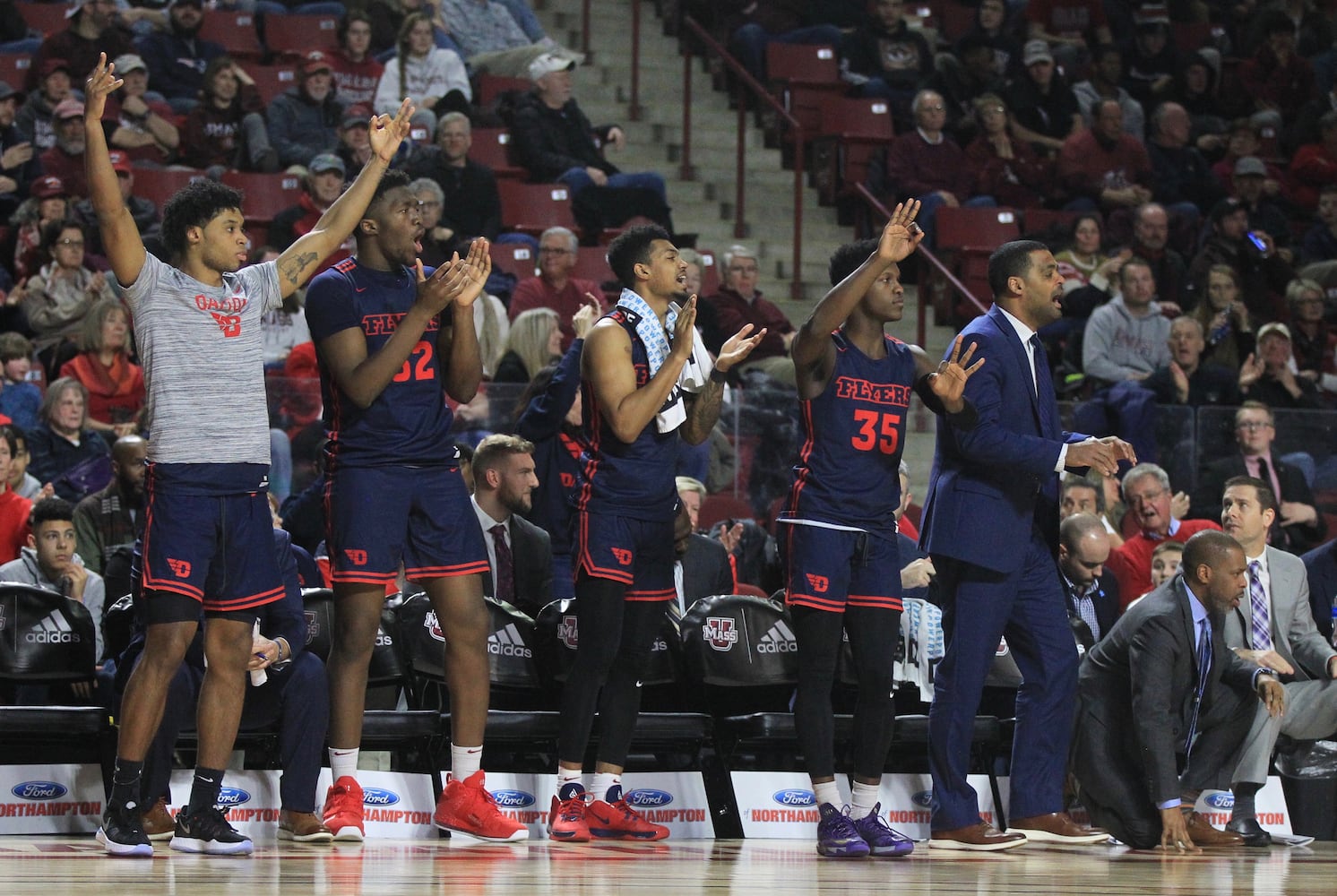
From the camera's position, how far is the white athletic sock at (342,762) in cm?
555

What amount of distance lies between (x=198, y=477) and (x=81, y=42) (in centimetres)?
752

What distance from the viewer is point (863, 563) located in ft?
19.2

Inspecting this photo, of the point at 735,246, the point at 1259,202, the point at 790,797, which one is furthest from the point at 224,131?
the point at 1259,202

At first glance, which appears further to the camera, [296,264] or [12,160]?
[12,160]

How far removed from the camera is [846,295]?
5656 mm

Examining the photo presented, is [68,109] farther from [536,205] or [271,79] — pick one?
[536,205]

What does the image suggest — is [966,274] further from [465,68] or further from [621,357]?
A: [621,357]

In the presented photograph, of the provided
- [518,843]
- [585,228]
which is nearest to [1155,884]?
[518,843]

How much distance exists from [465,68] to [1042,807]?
28.1ft

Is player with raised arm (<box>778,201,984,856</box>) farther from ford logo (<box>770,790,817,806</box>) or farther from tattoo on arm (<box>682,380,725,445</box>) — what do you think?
ford logo (<box>770,790,817,806</box>)

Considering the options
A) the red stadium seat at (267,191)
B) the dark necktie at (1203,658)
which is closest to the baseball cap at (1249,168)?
the red stadium seat at (267,191)

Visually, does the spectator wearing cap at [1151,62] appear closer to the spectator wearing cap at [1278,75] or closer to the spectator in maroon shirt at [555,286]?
the spectator wearing cap at [1278,75]

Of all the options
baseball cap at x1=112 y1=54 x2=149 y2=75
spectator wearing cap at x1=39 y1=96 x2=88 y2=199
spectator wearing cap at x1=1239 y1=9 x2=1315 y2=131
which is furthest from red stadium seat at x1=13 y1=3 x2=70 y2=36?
spectator wearing cap at x1=1239 y1=9 x2=1315 y2=131

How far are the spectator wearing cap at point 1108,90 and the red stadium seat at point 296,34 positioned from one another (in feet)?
19.6
